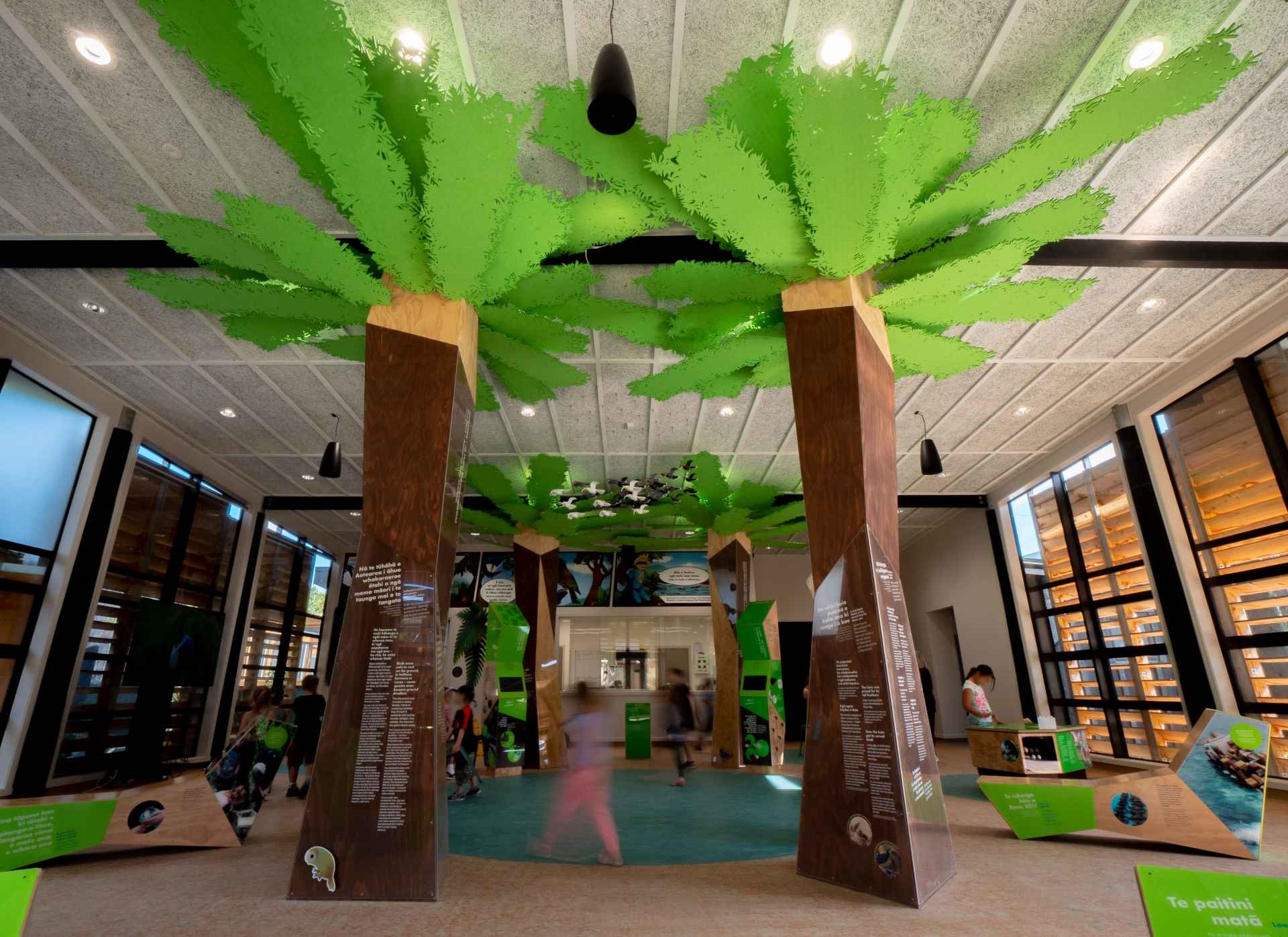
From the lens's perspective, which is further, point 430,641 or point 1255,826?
point 1255,826

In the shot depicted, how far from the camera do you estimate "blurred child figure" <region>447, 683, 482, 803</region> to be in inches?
270

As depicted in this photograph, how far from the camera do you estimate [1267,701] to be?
6.80m

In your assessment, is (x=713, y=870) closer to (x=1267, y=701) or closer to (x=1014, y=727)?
(x=1014, y=727)

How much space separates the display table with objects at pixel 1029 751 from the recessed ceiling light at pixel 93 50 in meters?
8.45

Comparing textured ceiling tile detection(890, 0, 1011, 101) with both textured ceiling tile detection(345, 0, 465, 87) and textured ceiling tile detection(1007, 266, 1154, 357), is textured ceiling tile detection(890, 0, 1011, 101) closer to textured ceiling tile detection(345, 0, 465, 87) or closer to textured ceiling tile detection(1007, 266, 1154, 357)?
textured ceiling tile detection(345, 0, 465, 87)

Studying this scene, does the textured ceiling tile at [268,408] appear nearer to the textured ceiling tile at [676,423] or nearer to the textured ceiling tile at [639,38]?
the textured ceiling tile at [676,423]

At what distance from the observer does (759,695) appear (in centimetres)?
938

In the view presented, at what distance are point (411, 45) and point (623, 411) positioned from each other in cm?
495

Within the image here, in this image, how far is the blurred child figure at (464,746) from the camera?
22.5ft

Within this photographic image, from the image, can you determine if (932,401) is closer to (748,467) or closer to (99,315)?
(748,467)

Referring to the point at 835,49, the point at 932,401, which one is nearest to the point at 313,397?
the point at 835,49

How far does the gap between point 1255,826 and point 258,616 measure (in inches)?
543

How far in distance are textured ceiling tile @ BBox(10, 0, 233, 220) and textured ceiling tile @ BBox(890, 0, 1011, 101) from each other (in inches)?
172

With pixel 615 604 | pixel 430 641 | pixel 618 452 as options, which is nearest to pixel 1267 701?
pixel 618 452
